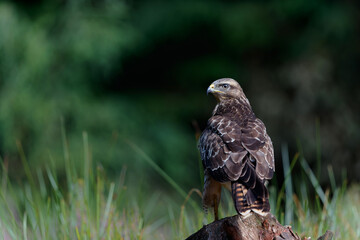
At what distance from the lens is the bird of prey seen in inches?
98.6

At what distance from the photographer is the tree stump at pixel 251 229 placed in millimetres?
2475

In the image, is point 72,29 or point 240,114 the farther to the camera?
point 72,29

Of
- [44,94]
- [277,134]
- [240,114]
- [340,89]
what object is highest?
[240,114]

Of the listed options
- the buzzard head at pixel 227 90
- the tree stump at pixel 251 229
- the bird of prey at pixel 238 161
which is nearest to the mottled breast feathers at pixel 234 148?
the bird of prey at pixel 238 161

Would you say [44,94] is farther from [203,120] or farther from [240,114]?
[240,114]

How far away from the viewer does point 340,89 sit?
8.11 m

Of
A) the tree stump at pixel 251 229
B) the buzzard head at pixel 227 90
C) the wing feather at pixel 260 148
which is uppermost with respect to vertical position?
the buzzard head at pixel 227 90

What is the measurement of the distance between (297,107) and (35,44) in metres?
4.06

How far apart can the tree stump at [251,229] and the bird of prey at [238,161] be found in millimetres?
70

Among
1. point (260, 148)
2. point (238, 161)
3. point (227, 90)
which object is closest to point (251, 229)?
point (238, 161)

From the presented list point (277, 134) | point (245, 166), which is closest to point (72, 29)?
point (277, 134)

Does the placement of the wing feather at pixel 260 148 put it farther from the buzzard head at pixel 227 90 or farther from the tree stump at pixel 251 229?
the buzzard head at pixel 227 90

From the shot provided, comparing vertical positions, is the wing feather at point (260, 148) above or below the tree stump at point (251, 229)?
above

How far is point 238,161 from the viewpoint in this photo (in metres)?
2.67
